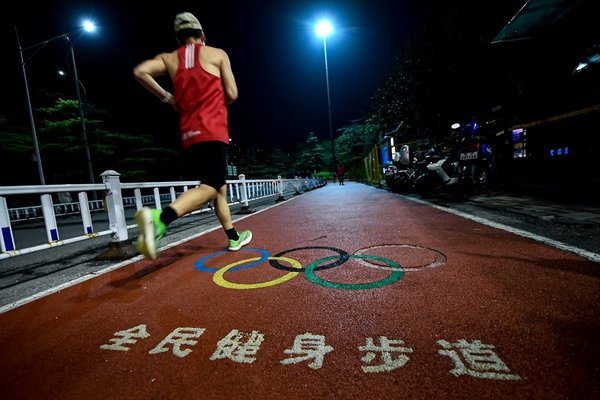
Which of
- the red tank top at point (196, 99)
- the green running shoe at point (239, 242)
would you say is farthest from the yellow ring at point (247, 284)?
the red tank top at point (196, 99)

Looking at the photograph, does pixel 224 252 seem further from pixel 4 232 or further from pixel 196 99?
pixel 4 232

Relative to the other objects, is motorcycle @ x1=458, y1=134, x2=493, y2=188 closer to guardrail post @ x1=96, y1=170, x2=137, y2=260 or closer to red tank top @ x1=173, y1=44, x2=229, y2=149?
red tank top @ x1=173, y1=44, x2=229, y2=149

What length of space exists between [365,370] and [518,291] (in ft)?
4.38

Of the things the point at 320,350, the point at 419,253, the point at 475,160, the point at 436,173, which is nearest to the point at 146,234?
the point at 320,350

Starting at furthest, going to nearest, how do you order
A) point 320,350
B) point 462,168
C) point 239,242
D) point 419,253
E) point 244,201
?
point 244,201
point 462,168
point 239,242
point 419,253
point 320,350

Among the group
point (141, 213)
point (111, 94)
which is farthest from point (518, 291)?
point (111, 94)

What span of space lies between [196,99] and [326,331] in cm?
247

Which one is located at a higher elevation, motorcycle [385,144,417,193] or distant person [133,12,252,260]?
distant person [133,12,252,260]

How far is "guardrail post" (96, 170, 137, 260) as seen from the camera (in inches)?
130

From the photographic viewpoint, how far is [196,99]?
2725mm

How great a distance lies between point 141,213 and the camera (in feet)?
7.33

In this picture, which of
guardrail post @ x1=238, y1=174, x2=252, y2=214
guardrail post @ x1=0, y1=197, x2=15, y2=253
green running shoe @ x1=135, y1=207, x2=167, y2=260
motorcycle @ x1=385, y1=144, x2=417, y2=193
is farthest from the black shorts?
motorcycle @ x1=385, y1=144, x2=417, y2=193

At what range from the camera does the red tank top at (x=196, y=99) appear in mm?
2719

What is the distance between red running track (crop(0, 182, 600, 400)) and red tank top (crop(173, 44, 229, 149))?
140cm
